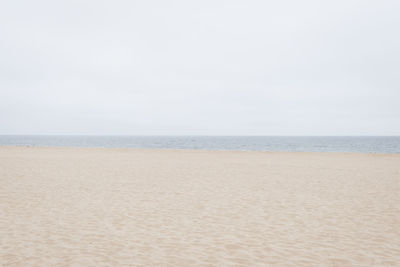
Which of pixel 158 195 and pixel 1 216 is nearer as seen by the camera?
pixel 1 216

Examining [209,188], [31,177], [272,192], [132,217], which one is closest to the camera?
[132,217]

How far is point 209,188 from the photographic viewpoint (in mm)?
11250

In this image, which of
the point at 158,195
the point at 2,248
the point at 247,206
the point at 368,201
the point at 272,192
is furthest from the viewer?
the point at 272,192

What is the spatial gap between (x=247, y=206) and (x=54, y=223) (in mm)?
5437

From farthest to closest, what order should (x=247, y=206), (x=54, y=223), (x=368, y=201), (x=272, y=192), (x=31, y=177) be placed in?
(x=31, y=177) < (x=272, y=192) < (x=368, y=201) < (x=247, y=206) < (x=54, y=223)

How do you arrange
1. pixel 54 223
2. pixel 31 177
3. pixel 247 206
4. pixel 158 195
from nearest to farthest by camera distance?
1. pixel 54 223
2. pixel 247 206
3. pixel 158 195
4. pixel 31 177

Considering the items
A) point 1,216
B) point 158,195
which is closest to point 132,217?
point 158,195

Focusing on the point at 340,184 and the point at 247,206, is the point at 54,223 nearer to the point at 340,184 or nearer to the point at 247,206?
the point at 247,206

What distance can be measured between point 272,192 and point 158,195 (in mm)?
4518

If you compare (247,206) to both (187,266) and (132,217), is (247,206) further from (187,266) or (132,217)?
(187,266)

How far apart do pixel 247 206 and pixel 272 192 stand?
2.63 m

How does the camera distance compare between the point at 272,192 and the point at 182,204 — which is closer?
the point at 182,204

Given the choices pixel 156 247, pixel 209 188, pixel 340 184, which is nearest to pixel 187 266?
pixel 156 247

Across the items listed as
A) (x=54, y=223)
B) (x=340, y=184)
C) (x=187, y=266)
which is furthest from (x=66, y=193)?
(x=340, y=184)
